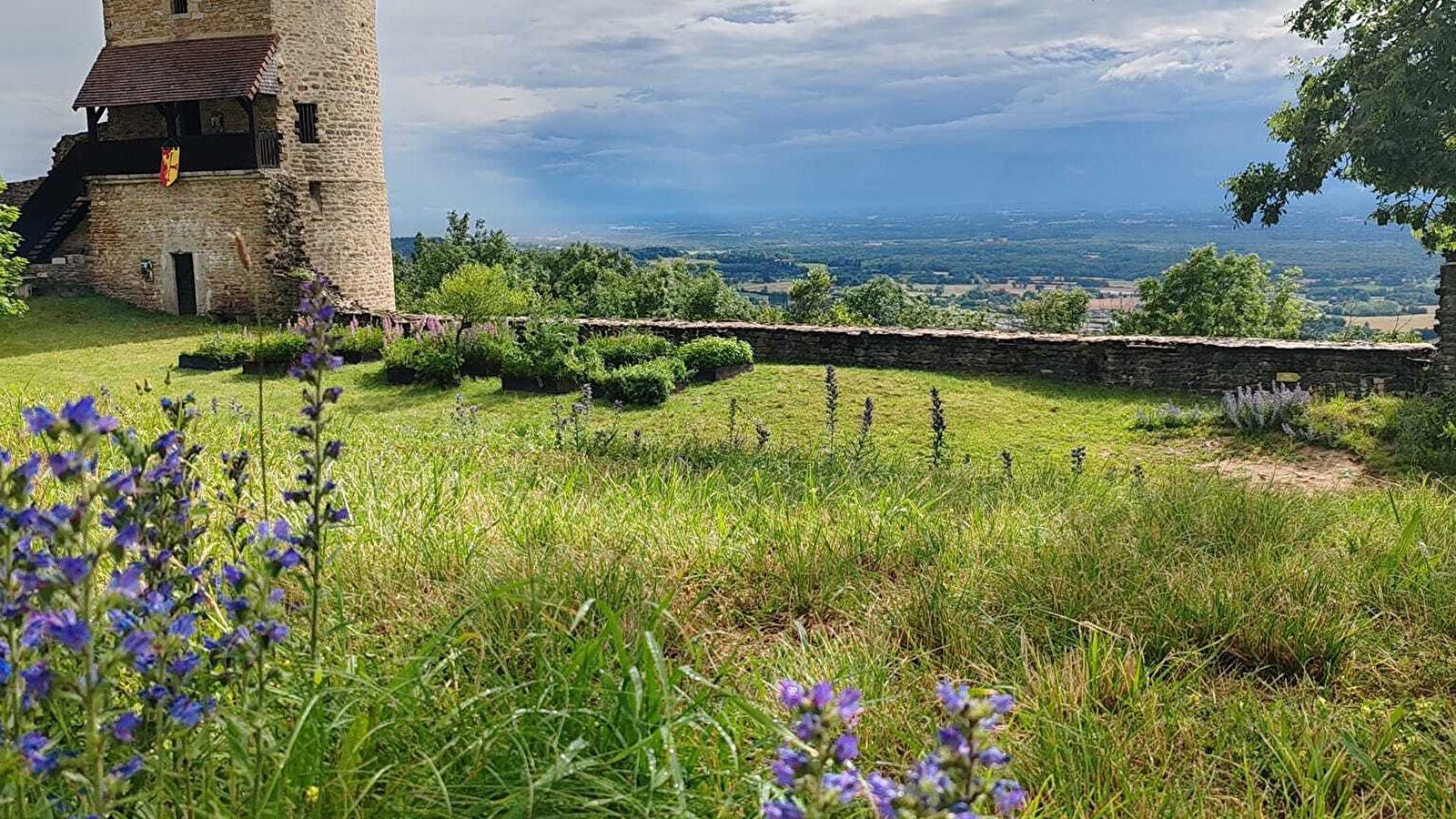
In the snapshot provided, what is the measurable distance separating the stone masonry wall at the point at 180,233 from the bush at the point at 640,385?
43.4 ft

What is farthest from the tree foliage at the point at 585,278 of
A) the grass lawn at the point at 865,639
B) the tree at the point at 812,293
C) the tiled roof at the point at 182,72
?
the grass lawn at the point at 865,639

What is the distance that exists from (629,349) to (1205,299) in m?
26.4

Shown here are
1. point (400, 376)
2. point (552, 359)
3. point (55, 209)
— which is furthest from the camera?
point (55, 209)

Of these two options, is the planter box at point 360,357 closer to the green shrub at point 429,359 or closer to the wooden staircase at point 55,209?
the green shrub at point 429,359

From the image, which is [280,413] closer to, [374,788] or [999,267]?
[374,788]

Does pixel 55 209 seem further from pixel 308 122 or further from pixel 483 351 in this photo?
pixel 483 351

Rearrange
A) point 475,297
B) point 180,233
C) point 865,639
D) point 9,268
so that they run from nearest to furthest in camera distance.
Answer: point 865,639 < point 475,297 < point 9,268 < point 180,233

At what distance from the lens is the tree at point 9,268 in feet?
56.3

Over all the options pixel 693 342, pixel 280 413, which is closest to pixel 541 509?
pixel 280 413

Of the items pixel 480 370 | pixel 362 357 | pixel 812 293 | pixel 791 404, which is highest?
pixel 812 293

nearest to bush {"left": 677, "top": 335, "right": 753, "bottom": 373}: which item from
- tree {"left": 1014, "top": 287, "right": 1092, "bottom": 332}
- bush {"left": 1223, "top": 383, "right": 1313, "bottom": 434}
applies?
bush {"left": 1223, "top": 383, "right": 1313, "bottom": 434}

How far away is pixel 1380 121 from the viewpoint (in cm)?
1032

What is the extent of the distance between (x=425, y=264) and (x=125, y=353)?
3289cm

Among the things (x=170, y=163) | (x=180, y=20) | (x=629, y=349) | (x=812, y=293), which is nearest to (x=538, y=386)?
(x=629, y=349)
